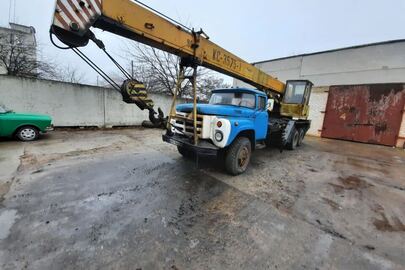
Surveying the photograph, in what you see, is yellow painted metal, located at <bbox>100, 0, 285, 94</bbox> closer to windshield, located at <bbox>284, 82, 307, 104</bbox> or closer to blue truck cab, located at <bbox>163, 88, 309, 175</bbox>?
blue truck cab, located at <bbox>163, 88, 309, 175</bbox>

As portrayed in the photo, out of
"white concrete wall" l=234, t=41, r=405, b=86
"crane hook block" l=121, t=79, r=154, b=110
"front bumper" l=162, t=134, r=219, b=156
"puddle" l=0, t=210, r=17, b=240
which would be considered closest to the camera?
"puddle" l=0, t=210, r=17, b=240

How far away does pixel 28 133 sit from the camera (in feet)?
20.4

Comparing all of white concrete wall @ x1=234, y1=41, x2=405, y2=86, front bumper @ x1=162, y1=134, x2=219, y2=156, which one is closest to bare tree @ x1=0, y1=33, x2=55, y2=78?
front bumper @ x1=162, y1=134, x2=219, y2=156

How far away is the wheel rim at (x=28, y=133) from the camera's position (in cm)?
612

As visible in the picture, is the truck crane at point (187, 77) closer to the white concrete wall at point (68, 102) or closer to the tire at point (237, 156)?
the tire at point (237, 156)

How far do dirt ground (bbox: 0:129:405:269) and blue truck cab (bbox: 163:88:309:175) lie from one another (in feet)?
1.86

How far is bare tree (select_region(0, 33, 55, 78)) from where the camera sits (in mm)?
12219

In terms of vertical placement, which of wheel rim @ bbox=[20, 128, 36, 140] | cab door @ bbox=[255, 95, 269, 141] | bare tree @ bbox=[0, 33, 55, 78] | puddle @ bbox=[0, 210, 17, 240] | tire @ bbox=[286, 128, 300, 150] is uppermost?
bare tree @ bbox=[0, 33, 55, 78]

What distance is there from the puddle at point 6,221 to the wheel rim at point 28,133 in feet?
16.3

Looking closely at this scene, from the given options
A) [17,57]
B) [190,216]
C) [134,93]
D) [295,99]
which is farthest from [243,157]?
→ [17,57]

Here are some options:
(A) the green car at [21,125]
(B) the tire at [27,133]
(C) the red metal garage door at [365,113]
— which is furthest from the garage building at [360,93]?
(B) the tire at [27,133]

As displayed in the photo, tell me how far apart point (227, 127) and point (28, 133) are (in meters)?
6.69

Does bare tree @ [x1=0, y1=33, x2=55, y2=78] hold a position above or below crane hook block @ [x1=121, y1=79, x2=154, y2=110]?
above

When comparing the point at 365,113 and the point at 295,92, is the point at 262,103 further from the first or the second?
the point at 365,113
